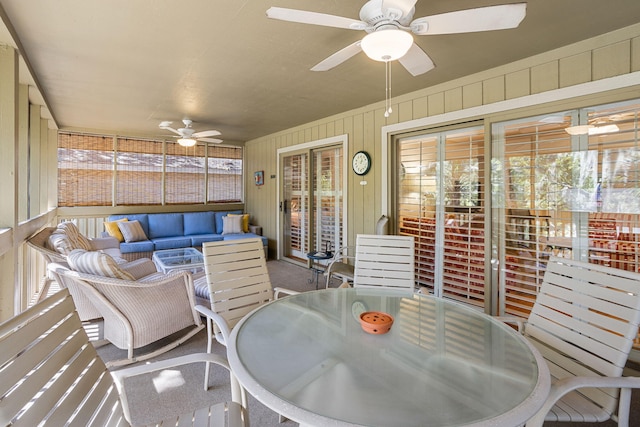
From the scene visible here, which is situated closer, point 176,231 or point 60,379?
point 60,379

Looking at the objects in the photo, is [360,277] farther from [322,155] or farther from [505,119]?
[322,155]

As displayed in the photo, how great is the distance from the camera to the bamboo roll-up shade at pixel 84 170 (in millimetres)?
A: 5953

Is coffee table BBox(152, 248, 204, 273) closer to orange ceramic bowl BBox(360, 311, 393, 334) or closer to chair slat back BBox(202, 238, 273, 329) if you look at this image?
chair slat back BBox(202, 238, 273, 329)

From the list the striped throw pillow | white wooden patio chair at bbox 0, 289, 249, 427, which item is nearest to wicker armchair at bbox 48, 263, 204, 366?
the striped throw pillow

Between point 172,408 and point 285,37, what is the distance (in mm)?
2742

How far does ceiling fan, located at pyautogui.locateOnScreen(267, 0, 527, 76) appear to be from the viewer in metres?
1.54

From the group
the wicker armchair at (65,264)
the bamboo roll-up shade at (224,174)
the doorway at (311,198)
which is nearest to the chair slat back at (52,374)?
the wicker armchair at (65,264)

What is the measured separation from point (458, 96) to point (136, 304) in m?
3.66

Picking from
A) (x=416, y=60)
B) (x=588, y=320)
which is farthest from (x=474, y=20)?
(x=588, y=320)

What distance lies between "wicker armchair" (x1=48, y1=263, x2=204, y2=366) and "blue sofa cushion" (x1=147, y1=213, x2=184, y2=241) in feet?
12.5

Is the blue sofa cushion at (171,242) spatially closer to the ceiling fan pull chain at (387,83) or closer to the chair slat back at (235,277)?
the chair slat back at (235,277)

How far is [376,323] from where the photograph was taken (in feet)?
4.74

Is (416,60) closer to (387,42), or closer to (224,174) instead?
(387,42)

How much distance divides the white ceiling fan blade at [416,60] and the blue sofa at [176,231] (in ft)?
15.6
